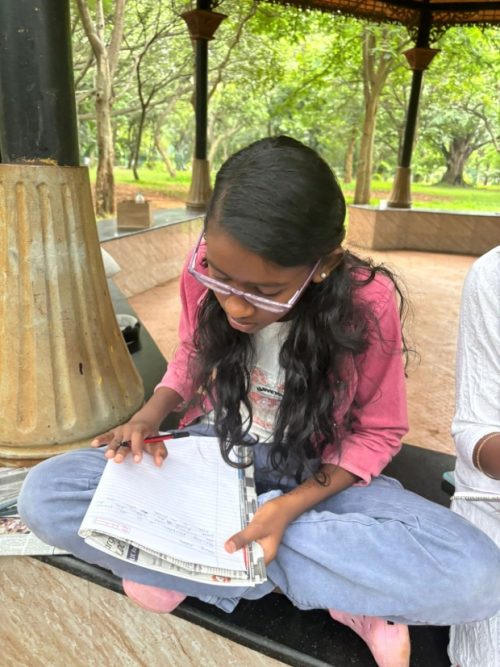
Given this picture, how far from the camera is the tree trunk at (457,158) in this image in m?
18.1

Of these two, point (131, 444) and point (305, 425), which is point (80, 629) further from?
point (305, 425)

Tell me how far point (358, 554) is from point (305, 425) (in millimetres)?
269

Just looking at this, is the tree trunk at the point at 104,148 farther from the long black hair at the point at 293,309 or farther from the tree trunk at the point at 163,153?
the tree trunk at the point at 163,153

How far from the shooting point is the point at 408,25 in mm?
6387

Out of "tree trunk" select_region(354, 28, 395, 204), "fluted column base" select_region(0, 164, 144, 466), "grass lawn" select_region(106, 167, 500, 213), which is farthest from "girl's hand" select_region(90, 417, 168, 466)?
"grass lawn" select_region(106, 167, 500, 213)

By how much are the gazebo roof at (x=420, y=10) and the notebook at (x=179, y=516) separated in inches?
236

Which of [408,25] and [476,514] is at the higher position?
[408,25]

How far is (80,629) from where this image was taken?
1.23 metres

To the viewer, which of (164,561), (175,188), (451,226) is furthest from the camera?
(175,188)

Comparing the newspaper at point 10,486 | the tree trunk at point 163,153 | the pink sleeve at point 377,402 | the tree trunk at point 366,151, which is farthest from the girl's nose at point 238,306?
the tree trunk at point 163,153

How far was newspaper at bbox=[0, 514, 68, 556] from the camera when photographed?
1174 millimetres

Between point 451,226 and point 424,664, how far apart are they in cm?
669

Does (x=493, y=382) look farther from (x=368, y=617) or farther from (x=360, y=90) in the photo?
(x=360, y=90)

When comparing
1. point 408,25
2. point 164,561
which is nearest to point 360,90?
point 408,25
